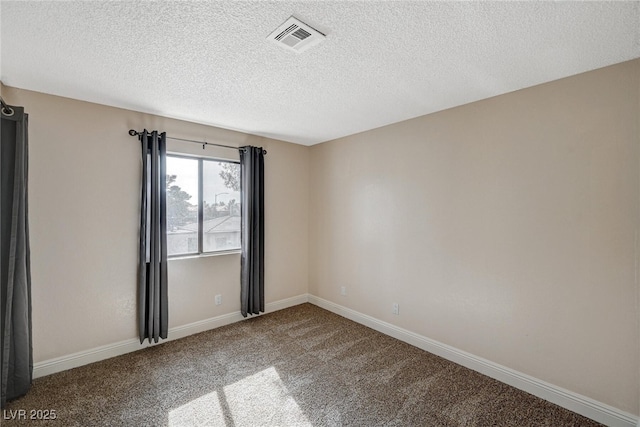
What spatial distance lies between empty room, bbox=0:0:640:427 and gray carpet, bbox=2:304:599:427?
0.02 metres

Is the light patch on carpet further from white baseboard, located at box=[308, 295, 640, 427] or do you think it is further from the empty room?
white baseboard, located at box=[308, 295, 640, 427]

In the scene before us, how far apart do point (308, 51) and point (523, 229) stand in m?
2.10

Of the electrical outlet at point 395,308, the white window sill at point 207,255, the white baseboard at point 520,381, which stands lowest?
the white baseboard at point 520,381

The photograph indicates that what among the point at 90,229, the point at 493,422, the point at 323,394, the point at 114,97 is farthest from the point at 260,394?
the point at 114,97

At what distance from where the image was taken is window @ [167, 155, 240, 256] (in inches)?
127

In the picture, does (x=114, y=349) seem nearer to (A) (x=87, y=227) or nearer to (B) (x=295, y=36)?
(A) (x=87, y=227)

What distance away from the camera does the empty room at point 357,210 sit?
1.68 m

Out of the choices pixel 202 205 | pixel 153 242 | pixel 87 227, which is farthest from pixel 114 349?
pixel 202 205

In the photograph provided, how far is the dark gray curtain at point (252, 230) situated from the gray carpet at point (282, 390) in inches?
25.9

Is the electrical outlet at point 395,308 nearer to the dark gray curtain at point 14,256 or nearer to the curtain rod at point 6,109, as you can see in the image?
the dark gray curtain at point 14,256

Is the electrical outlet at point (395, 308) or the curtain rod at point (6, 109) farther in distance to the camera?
the electrical outlet at point (395, 308)

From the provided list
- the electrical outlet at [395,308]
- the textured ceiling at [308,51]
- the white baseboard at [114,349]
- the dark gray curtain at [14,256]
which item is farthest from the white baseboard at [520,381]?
the dark gray curtain at [14,256]

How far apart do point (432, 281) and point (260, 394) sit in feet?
6.15

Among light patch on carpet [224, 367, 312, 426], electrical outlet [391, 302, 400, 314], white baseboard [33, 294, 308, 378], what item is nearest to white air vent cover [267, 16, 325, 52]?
light patch on carpet [224, 367, 312, 426]
